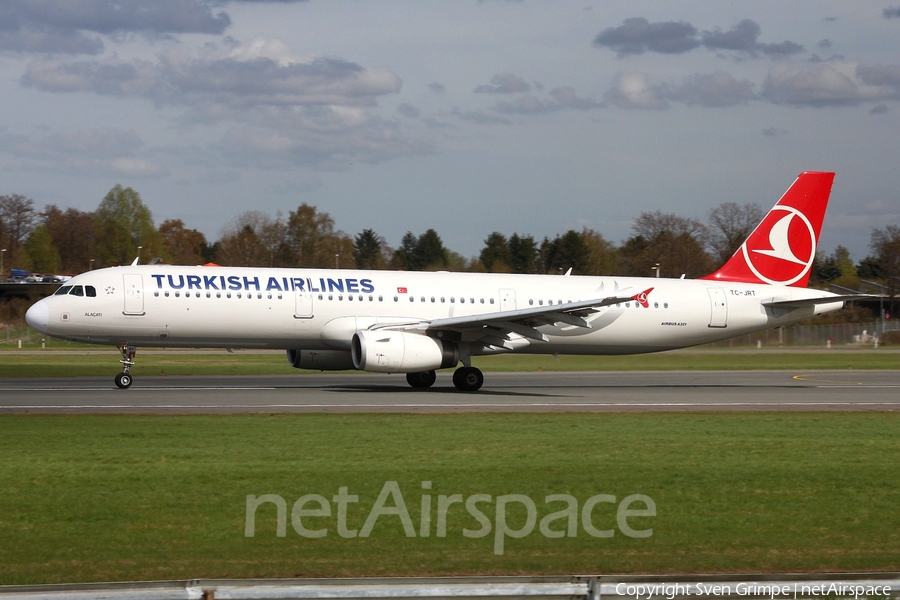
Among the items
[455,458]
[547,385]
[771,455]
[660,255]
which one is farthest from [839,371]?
[660,255]

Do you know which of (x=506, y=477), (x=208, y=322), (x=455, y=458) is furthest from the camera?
(x=208, y=322)

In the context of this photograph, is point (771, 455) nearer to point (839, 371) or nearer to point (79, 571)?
point (79, 571)

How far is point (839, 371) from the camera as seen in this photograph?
40.0 m

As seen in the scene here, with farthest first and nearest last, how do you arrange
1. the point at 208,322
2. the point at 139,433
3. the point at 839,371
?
the point at 839,371 < the point at 208,322 < the point at 139,433

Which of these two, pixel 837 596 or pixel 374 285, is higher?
pixel 374 285

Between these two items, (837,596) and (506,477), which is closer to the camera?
(837,596)

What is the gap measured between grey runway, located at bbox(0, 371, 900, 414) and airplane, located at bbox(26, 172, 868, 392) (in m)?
1.19

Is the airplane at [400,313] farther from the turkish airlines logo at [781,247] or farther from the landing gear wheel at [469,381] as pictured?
the turkish airlines logo at [781,247]

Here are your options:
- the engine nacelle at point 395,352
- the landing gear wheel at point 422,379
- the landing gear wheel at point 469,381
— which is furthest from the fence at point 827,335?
the engine nacelle at point 395,352

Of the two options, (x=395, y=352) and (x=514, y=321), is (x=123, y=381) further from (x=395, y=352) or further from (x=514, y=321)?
(x=514, y=321)

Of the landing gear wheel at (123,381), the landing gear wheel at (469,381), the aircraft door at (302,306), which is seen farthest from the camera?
the landing gear wheel at (469,381)

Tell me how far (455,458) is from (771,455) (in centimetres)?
455

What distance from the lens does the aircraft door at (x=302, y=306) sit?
A: 2708 cm

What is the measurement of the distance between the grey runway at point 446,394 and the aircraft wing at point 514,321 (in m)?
1.57
